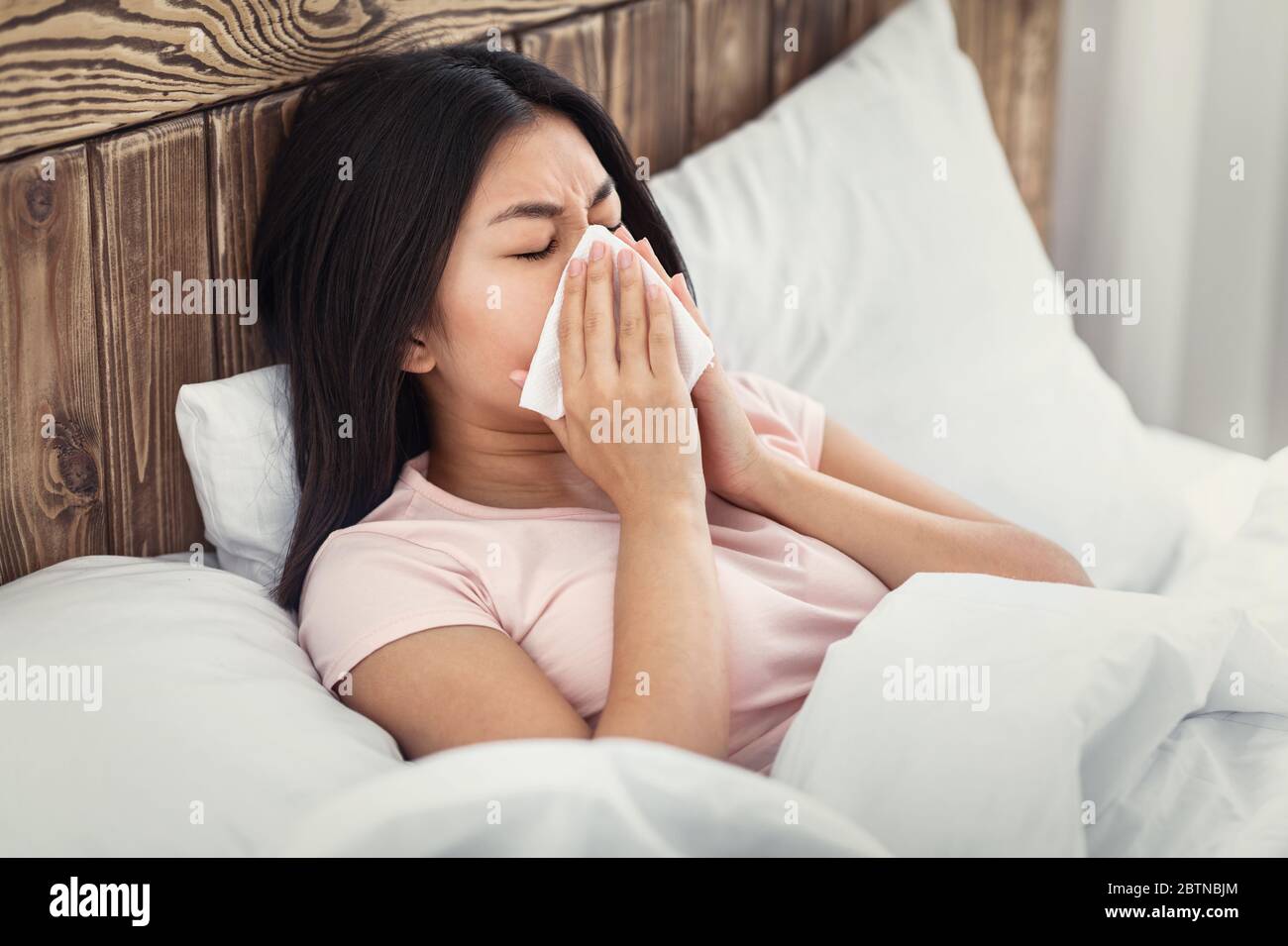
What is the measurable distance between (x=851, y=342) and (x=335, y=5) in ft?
2.21

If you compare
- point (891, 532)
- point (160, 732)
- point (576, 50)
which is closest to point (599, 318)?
point (891, 532)

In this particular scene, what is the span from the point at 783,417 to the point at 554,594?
1.16 ft

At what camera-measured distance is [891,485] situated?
1269 millimetres

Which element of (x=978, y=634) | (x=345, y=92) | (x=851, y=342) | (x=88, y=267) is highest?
(x=345, y=92)

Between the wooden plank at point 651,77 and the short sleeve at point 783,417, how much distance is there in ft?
1.24

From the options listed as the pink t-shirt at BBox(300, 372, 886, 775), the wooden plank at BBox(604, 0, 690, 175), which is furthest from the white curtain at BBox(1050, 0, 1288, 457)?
the pink t-shirt at BBox(300, 372, 886, 775)

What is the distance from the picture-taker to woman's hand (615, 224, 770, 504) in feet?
3.70

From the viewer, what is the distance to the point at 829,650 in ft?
3.01

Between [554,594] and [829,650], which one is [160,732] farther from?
[829,650]

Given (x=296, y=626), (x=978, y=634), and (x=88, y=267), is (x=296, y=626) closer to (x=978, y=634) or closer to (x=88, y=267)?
(x=88, y=267)

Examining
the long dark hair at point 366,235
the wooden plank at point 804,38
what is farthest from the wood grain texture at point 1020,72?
the long dark hair at point 366,235
